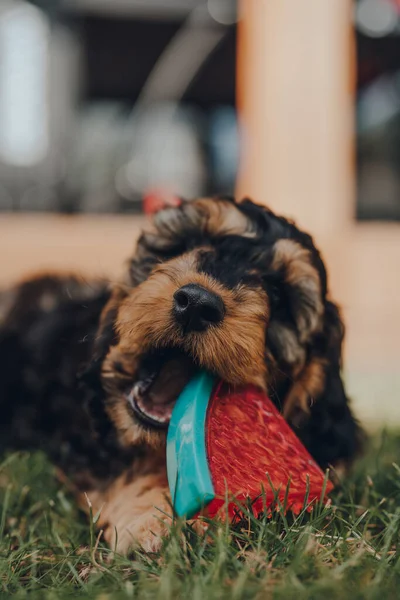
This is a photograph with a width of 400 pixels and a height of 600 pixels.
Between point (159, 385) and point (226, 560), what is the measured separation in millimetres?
975

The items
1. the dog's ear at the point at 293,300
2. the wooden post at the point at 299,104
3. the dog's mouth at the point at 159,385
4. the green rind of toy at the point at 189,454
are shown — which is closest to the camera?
the green rind of toy at the point at 189,454

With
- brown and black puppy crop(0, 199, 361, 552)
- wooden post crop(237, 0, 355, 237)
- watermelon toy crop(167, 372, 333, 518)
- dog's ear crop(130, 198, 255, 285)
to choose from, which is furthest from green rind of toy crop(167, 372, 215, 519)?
wooden post crop(237, 0, 355, 237)

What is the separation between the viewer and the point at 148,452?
309 cm

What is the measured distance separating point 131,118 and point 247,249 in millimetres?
6946

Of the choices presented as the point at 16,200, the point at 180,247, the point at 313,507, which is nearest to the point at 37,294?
the point at 180,247

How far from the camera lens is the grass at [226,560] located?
1.81 metres

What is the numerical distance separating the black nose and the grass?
25.2 inches

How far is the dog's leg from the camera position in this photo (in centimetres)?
245

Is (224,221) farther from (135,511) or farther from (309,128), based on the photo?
(309,128)

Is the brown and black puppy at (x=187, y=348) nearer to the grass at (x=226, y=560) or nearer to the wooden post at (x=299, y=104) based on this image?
the grass at (x=226, y=560)

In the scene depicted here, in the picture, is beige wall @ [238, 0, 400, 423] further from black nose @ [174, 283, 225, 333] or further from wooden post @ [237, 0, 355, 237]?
black nose @ [174, 283, 225, 333]

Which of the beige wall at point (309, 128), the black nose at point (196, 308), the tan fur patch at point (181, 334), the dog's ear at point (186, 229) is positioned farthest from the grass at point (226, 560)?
the beige wall at point (309, 128)

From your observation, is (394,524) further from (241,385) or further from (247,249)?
(247,249)

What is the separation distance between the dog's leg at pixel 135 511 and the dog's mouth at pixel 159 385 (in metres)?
0.26
